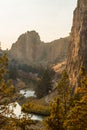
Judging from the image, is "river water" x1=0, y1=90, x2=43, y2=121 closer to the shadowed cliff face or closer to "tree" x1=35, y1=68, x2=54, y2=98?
"tree" x1=35, y1=68, x2=54, y2=98

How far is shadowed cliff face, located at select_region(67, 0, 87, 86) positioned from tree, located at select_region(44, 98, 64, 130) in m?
85.4

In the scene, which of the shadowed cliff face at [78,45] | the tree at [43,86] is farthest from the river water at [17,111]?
the shadowed cliff face at [78,45]

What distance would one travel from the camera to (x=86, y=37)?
464 feet

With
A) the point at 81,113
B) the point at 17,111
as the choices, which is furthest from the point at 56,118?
the point at 17,111

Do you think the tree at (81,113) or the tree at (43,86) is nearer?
the tree at (81,113)

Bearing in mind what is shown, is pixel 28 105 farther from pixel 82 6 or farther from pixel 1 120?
pixel 82 6

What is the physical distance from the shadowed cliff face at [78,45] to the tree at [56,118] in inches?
3364

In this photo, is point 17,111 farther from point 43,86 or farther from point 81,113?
point 81,113

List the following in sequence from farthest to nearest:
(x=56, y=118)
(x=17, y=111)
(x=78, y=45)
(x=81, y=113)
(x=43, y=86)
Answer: (x=78, y=45), (x=43, y=86), (x=17, y=111), (x=56, y=118), (x=81, y=113)

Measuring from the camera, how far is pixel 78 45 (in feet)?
479

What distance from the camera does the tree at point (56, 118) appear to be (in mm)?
40812

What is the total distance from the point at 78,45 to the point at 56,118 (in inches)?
4201

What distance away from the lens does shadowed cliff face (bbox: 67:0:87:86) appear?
138375mm

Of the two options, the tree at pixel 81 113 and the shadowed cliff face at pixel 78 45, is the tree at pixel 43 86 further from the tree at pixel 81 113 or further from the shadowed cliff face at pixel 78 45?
the tree at pixel 81 113
